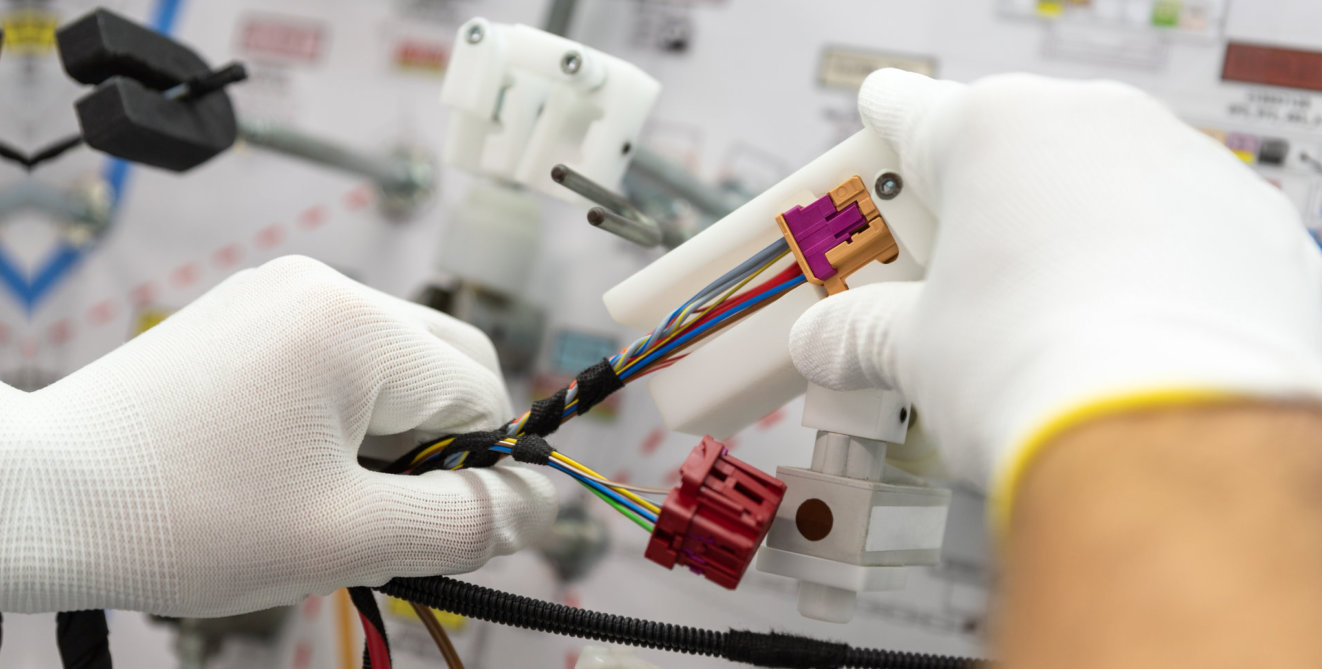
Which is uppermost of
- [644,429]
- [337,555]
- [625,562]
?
[337,555]


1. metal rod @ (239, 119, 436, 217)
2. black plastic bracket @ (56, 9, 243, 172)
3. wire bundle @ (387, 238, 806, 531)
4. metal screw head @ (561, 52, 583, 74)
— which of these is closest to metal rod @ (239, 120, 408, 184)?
metal rod @ (239, 119, 436, 217)

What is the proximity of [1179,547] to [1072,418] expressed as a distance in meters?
0.05

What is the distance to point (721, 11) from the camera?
0.98 m

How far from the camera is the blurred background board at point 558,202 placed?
0.84 meters

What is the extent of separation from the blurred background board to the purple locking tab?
369 millimetres

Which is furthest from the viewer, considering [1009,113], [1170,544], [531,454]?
[531,454]

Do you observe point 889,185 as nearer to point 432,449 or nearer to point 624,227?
point 624,227

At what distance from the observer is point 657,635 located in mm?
514

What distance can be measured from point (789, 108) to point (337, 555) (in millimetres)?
672

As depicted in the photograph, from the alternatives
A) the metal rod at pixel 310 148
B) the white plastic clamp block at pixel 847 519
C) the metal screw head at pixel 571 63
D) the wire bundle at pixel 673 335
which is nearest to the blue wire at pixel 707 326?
the wire bundle at pixel 673 335

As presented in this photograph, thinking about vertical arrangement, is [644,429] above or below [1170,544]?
below

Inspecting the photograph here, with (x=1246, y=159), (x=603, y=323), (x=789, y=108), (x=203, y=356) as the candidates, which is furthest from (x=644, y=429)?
(x=1246, y=159)

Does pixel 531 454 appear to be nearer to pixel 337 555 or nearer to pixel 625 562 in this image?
pixel 337 555

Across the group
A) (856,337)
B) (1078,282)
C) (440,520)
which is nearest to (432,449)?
(440,520)
